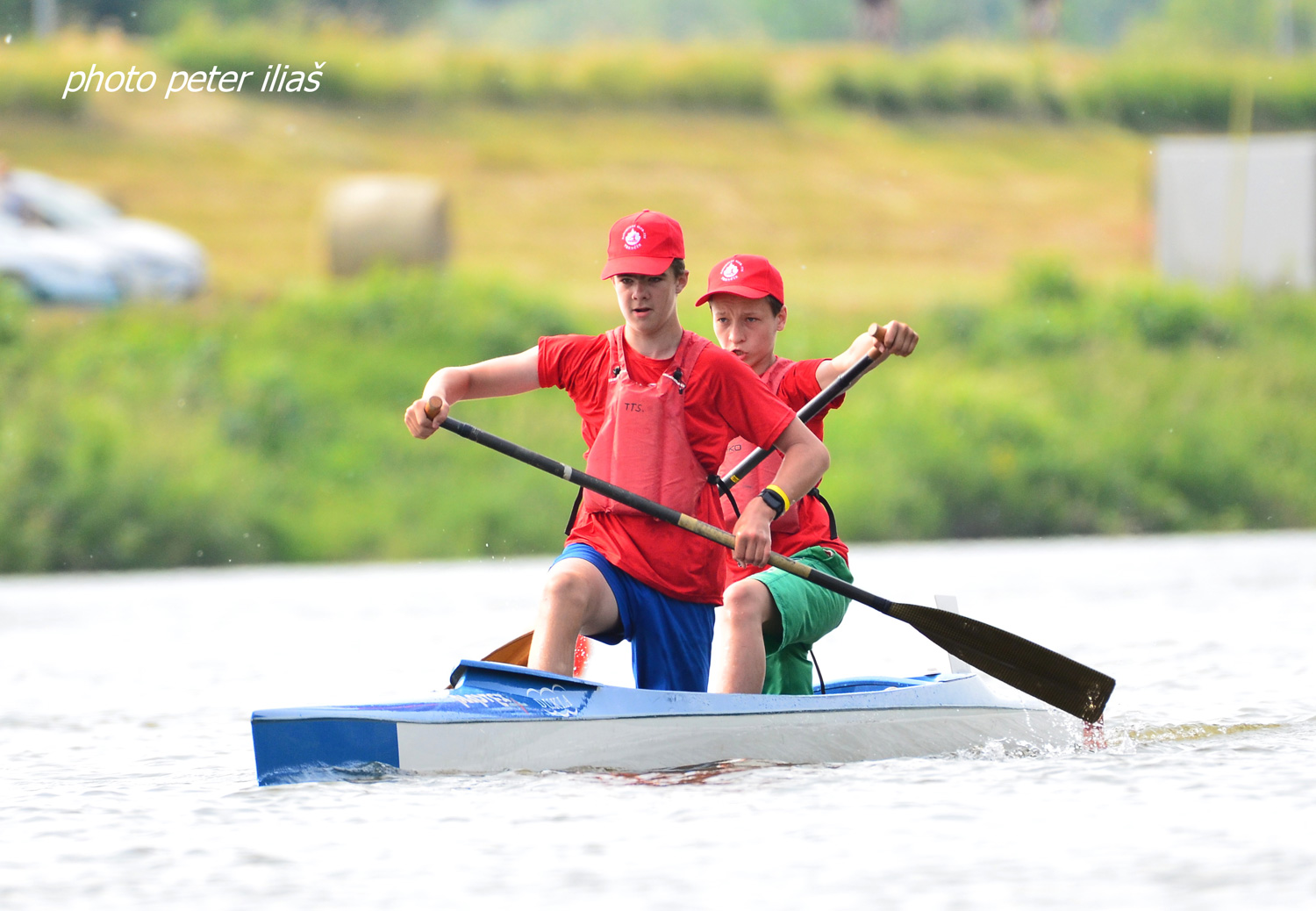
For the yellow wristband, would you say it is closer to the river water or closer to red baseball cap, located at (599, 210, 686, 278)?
red baseball cap, located at (599, 210, 686, 278)

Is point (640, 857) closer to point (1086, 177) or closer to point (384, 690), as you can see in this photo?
point (384, 690)

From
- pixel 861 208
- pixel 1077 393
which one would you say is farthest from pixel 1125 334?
pixel 861 208

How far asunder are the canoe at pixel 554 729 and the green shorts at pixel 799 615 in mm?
193

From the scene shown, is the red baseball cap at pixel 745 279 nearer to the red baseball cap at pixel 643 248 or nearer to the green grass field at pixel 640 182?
the red baseball cap at pixel 643 248

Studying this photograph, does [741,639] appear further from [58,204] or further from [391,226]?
[58,204]

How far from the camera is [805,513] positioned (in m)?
5.86

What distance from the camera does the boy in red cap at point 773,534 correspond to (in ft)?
17.8

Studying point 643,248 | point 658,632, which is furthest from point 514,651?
point 643,248

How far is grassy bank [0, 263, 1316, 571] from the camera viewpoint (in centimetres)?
1697

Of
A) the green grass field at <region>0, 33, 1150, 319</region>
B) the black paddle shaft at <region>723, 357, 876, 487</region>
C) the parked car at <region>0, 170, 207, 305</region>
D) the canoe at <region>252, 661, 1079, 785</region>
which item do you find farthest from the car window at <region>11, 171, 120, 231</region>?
the canoe at <region>252, 661, 1079, 785</region>

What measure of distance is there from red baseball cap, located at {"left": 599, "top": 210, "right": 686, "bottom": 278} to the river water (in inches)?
54.2

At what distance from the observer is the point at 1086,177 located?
1141 inches

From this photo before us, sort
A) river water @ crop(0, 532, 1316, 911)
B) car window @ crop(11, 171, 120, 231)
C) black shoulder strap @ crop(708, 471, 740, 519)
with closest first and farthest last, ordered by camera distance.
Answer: river water @ crop(0, 532, 1316, 911) → black shoulder strap @ crop(708, 471, 740, 519) → car window @ crop(11, 171, 120, 231)

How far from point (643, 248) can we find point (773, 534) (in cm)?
103
